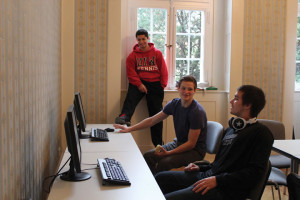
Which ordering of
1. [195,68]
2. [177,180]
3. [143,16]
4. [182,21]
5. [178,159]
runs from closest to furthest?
[177,180] → [178,159] → [143,16] → [182,21] → [195,68]

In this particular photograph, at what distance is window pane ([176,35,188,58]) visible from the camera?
4848mm

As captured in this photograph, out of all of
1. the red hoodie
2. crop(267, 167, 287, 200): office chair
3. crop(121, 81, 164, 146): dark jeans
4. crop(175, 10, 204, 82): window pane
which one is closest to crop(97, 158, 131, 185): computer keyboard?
crop(267, 167, 287, 200): office chair

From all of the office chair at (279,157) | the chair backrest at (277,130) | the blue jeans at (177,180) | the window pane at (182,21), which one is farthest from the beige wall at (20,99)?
the window pane at (182,21)

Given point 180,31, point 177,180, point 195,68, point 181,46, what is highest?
point 180,31

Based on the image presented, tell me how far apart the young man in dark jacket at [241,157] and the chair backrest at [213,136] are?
2.13 feet

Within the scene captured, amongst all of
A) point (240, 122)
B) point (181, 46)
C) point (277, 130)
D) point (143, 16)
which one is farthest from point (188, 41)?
point (240, 122)

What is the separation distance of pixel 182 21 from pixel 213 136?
252 centimetres

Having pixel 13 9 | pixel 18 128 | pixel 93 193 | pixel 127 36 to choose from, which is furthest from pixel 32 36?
pixel 127 36

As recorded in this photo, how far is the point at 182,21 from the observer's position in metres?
4.82

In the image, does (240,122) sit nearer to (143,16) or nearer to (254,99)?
(254,99)

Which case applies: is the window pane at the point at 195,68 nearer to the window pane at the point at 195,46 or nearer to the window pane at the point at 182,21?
the window pane at the point at 195,46

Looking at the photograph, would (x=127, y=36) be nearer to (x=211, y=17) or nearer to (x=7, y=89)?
(x=211, y=17)

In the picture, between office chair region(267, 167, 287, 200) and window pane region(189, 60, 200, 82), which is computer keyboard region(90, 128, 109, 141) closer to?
office chair region(267, 167, 287, 200)

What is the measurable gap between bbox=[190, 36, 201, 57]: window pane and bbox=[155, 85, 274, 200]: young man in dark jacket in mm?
3028
